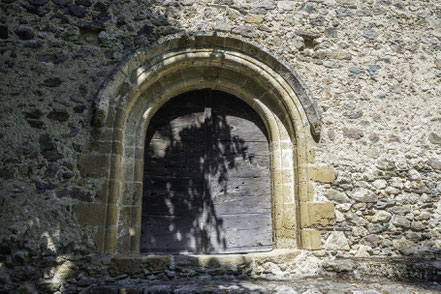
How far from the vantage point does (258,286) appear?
3.35 meters

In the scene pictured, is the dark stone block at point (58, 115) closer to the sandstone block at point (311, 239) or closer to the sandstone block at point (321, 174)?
the sandstone block at point (321, 174)

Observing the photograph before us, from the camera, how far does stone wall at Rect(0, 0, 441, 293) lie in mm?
3451

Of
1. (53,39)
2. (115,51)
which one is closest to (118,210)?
(115,51)

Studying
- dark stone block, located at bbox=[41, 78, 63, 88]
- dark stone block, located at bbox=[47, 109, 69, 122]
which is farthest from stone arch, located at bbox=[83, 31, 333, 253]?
dark stone block, located at bbox=[41, 78, 63, 88]

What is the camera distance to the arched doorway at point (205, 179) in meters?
4.04

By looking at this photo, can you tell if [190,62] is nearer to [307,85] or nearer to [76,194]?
[307,85]

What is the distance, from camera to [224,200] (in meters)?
4.19

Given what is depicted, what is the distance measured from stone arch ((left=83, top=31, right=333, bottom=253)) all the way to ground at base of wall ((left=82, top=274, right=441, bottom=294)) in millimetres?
391

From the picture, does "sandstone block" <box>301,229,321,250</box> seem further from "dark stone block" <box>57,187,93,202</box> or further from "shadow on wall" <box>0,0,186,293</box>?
"dark stone block" <box>57,187,93,202</box>

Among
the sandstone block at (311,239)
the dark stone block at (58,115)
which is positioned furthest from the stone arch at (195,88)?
the dark stone block at (58,115)

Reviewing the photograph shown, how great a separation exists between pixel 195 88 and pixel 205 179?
1.12 metres

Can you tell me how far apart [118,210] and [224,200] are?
1186mm

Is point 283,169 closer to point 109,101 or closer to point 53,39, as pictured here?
point 109,101

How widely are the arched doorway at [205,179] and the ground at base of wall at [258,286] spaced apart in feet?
1.79
